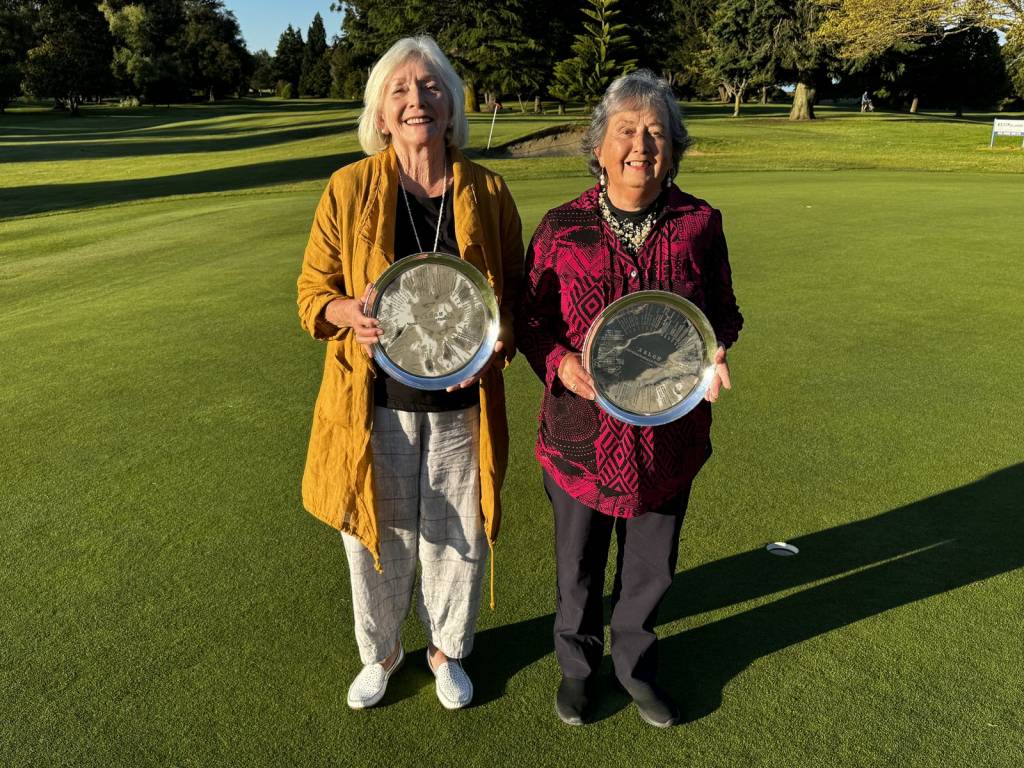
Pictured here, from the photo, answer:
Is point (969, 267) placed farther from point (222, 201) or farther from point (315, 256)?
point (222, 201)

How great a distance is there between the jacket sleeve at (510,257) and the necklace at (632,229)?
32cm

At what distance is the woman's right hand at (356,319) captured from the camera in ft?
6.69

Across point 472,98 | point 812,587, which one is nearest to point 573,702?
point 812,587

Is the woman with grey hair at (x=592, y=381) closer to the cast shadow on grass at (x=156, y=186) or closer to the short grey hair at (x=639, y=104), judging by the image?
the short grey hair at (x=639, y=104)

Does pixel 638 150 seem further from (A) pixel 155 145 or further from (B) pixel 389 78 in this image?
(A) pixel 155 145

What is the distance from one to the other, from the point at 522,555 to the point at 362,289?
1.47 metres

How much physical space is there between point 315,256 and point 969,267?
7.55m

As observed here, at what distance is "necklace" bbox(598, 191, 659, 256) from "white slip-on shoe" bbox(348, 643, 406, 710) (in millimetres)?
1574

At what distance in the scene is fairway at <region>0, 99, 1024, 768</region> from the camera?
91.0 inches

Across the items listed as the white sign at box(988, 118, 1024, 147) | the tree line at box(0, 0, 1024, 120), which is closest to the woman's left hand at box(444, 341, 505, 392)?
the tree line at box(0, 0, 1024, 120)

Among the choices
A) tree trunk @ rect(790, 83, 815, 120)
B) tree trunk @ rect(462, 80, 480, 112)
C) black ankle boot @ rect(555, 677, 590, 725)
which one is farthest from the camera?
tree trunk @ rect(462, 80, 480, 112)

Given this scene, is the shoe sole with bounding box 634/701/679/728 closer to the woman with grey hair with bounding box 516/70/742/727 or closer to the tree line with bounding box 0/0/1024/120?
the woman with grey hair with bounding box 516/70/742/727

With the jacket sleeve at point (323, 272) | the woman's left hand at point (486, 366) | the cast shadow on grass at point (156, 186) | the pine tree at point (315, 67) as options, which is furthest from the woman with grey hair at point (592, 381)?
the pine tree at point (315, 67)

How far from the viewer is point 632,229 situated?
2.21m
